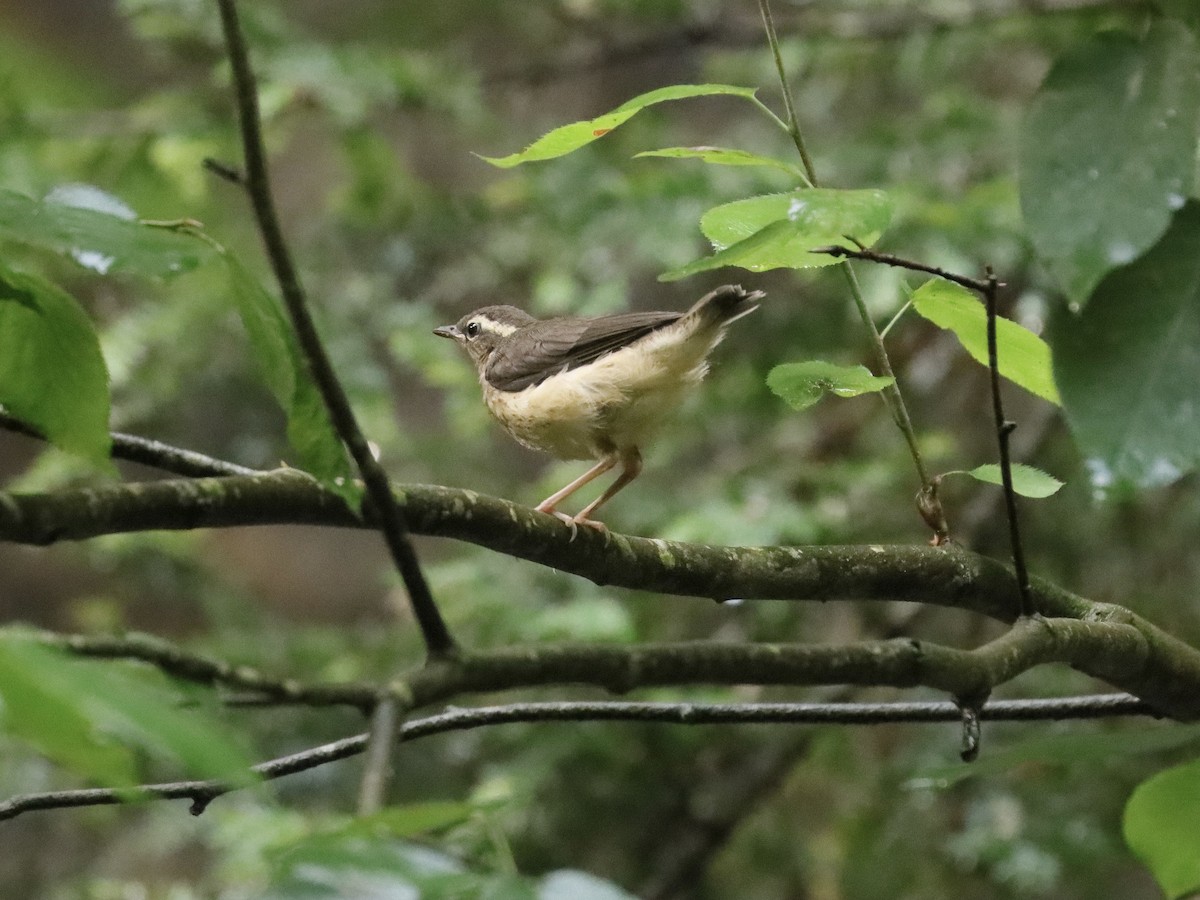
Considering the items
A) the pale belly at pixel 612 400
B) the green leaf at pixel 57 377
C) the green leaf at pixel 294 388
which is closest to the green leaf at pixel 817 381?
the green leaf at pixel 294 388

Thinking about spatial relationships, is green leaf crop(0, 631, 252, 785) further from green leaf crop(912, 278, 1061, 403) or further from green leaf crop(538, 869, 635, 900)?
green leaf crop(912, 278, 1061, 403)

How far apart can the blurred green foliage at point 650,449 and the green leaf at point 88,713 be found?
7.61 feet

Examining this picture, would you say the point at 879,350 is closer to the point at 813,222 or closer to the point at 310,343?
the point at 813,222

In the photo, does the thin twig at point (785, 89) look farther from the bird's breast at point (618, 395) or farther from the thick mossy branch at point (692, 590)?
the bird's breast at point (618, 395)

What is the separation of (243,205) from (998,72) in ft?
11.1

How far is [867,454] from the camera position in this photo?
4082 millimetres

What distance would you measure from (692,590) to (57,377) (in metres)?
0.63

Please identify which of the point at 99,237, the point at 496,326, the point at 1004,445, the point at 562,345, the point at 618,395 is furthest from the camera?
the point at 496,326

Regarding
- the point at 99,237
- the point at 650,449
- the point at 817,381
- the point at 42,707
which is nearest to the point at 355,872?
the point at 42,707

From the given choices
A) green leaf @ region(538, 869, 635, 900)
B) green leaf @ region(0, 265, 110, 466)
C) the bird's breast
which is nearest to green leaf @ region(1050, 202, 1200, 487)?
green leaf @ region(538, 869, 635, 900)

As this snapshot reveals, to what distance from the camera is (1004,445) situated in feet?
3.38

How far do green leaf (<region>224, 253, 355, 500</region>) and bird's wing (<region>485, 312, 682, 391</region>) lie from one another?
132 cm

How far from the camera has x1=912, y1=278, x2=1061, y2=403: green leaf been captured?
3.67 ft

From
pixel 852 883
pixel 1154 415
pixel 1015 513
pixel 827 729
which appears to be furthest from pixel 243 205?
pixel 1154 415
